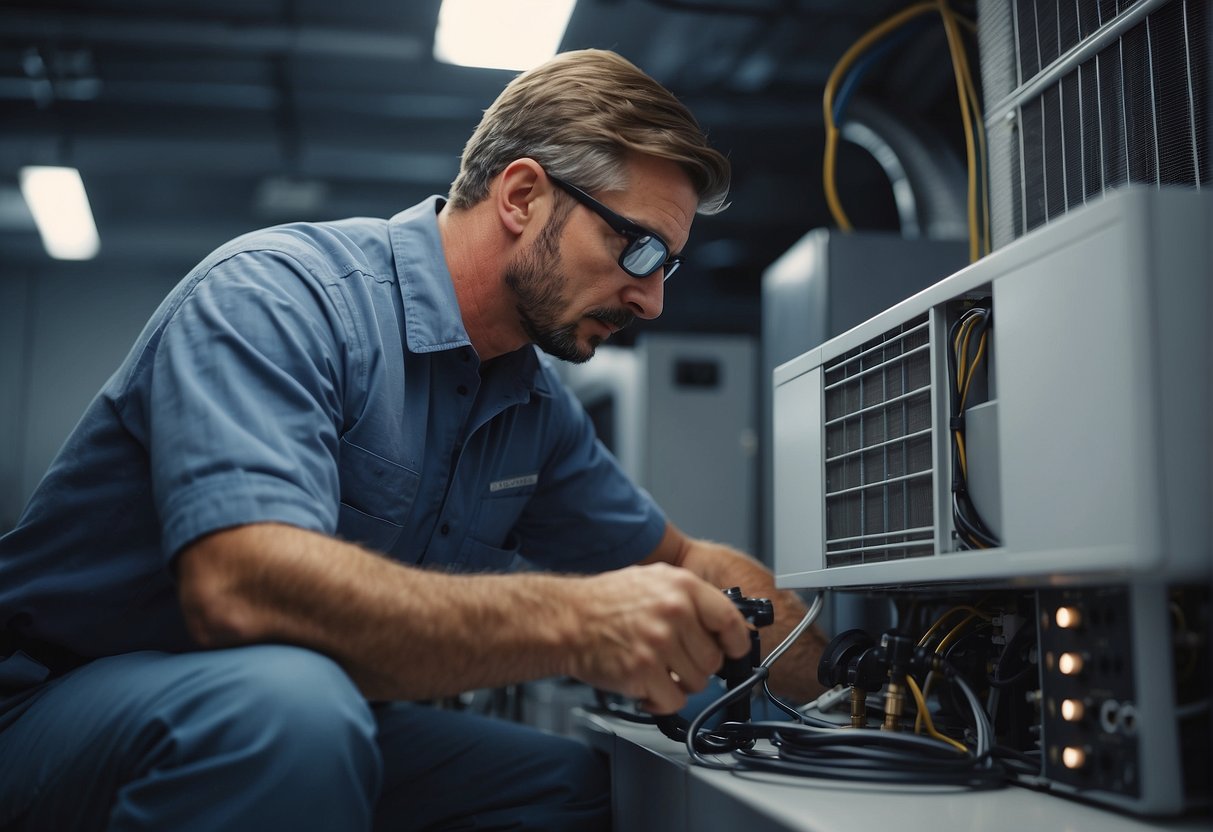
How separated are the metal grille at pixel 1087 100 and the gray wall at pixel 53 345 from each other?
15.2 ft

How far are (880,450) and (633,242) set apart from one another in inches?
16.6

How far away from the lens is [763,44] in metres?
3.33

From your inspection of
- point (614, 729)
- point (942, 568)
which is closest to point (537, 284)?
point (614, 729)

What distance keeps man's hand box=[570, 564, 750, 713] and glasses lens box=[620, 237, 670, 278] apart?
0.47m

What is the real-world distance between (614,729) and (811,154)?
3612mm

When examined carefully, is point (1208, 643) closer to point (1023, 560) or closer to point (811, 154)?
point (1023, 560)

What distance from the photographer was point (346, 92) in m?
3.59

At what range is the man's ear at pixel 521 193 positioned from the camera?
1.24 m

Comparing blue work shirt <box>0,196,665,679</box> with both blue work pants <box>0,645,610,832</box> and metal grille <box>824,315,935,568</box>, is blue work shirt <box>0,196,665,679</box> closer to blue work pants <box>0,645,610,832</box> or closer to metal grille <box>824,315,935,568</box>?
blue work pants <box>0,645,610,832</box>

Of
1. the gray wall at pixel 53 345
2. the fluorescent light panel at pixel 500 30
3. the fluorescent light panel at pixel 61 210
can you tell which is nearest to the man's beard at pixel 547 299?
the fluorescent light panel at pixel 500 30

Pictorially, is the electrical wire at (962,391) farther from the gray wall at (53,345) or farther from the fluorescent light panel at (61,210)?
the gray wall at (53,345)

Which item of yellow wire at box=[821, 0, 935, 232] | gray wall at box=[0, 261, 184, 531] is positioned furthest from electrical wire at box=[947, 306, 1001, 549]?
gray wall at box=[0, 261, 184, 531]

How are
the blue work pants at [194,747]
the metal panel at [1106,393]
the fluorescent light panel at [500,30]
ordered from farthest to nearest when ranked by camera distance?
the fluorescent light panel at [500,30] < the blue work pants at [194,747] < the metal panel at [1106,393]

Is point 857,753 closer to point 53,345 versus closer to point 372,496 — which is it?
point 372,496
